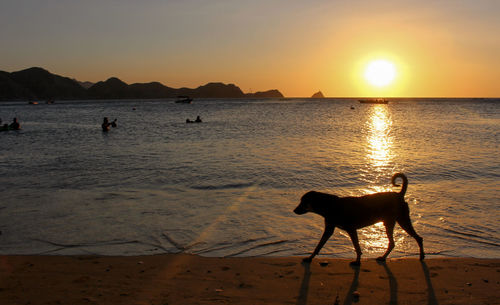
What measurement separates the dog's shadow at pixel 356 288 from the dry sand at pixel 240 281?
0.05ft

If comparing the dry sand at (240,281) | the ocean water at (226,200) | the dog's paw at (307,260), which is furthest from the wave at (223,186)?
the dog's paw at (307,260)

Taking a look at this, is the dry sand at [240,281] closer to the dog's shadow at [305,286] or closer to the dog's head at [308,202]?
the dog's shadow at [305,286]

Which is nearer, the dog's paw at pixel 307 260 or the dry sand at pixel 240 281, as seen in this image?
the dry sand at pixel 240 281

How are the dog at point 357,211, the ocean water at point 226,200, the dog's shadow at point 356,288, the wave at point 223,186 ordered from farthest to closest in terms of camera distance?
the wave at point 223,186, the ocean water at point 226,200, the dog at point 357,211, the dog's shadow at point 356,288

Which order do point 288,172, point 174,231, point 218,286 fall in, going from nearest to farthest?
point 218,286, point 174,231, point 288,172

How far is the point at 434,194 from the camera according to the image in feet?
38.8

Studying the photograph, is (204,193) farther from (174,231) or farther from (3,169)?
(3,169)

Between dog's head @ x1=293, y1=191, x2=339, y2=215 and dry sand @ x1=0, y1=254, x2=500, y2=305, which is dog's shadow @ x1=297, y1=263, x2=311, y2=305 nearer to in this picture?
dry sand @ x1=0, y1=254, x2=500, y2=305

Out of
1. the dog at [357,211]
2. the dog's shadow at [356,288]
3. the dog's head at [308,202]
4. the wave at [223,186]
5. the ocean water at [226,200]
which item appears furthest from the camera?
the wave at [223,186]

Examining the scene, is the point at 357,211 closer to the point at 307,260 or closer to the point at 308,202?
the point at 308,202

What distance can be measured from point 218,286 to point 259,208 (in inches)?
191

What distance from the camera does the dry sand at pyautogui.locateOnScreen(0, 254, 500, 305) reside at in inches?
208

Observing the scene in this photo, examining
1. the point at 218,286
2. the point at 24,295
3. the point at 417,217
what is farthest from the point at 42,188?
the point at 417,217

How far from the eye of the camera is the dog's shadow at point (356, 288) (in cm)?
525
